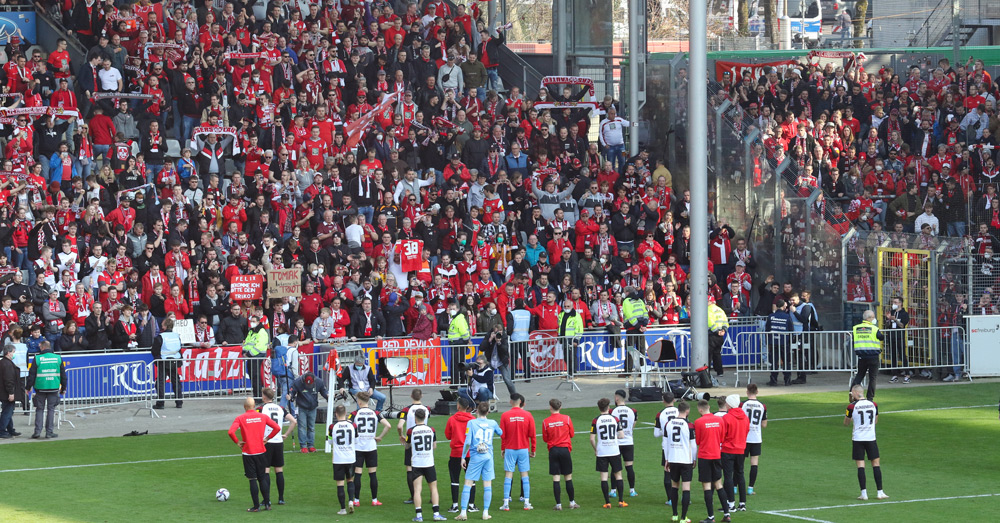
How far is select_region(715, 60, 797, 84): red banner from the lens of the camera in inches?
1608

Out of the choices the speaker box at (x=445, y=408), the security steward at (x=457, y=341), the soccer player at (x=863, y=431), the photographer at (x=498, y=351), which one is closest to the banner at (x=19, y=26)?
the security steward at (x=457, y=341)

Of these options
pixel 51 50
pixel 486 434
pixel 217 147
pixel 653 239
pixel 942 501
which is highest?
pixel 51 50

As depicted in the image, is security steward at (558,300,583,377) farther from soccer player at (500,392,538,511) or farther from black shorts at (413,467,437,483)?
black shorts at (413,467,437,483)

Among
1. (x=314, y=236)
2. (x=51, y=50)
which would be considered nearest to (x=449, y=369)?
(x=314, y=236)

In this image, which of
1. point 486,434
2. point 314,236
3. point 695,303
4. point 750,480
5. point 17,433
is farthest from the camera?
point 314,236

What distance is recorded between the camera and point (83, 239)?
28719 millimetres

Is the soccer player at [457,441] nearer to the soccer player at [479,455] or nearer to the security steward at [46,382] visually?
the soccer player at [479,455]

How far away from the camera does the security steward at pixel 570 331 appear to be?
29188 mm

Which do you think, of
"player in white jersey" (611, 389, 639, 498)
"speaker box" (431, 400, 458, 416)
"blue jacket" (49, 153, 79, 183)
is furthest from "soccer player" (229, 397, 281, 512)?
"blue jacket" (49, 153, 79, 183)

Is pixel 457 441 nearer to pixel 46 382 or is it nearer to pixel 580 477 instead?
pixel 580 477

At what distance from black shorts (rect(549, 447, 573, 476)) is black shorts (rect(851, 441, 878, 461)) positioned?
380cm

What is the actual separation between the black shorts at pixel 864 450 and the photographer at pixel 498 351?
8798 mm

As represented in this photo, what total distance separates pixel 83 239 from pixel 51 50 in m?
9.01

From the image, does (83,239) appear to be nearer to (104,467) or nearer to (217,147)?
(217,147)
